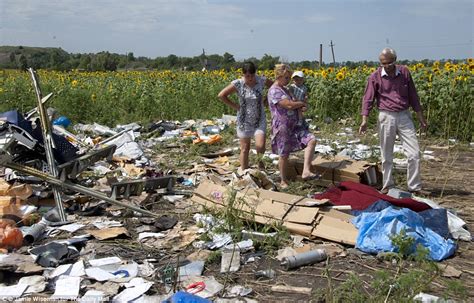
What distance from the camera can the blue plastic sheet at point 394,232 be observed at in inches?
177

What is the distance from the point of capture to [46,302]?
3.70 metres

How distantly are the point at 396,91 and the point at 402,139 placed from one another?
575 mm

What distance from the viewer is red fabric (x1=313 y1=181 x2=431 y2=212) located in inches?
200

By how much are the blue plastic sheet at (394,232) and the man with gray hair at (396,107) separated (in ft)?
5.40

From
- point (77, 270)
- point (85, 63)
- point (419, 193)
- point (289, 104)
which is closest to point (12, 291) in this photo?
point (77, 270)

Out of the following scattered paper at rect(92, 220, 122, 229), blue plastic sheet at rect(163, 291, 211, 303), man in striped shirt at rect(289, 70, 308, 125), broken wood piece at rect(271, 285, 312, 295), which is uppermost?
man in striped shirt at rect(289, 70, 308, 125)

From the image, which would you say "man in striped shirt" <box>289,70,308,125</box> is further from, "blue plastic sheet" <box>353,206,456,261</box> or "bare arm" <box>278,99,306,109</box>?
"blue plastic sheet" <box>353,206,456,261</box>

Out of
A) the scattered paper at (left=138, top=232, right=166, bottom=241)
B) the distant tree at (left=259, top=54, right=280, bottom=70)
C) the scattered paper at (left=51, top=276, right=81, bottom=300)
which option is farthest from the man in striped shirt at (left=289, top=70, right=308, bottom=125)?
the distant tree at (left=259, top=54, right=280, bottom=70)

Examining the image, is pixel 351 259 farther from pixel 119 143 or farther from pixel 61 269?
pixel 119 143

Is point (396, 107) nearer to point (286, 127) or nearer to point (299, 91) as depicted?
point (299, 91)

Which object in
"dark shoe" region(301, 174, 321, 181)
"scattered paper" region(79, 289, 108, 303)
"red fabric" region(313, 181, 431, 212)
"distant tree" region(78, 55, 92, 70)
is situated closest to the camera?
"scattered paper" region(79, 289, 108, 303)

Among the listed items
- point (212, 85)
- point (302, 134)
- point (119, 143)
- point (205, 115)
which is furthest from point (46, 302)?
point (212, 85)

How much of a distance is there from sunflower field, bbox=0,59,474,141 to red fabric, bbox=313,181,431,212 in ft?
16.0

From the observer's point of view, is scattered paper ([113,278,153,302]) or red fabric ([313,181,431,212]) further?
red fabric ([313,181,431,212])
